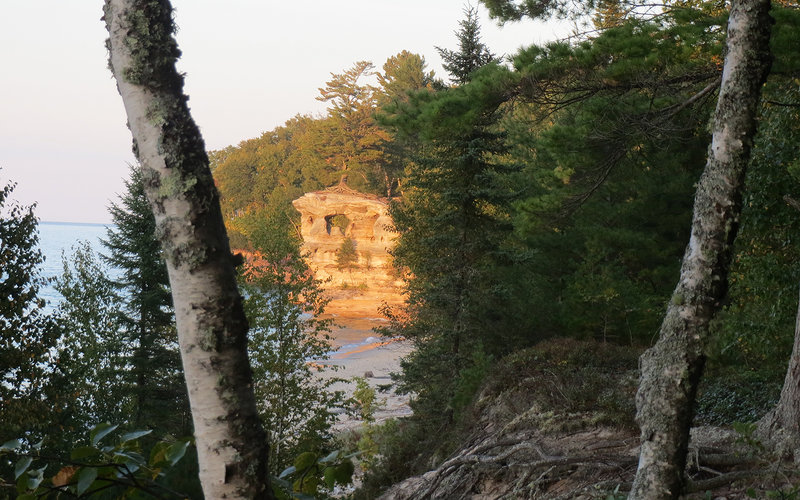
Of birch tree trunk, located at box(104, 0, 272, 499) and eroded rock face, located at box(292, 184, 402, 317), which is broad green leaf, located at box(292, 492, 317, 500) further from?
eroded rock face, located at box(292, 184, 402, 317)

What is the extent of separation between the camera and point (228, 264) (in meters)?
1.86

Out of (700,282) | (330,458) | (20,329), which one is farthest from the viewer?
(20,329)

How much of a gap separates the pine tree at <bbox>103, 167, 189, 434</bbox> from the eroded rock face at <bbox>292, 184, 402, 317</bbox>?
100 feet

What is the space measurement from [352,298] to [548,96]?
139ft

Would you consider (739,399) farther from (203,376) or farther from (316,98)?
(316,98)

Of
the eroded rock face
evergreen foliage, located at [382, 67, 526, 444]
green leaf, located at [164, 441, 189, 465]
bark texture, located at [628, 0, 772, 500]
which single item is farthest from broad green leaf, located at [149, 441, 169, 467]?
the eroded rock face

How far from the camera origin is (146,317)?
17.9m

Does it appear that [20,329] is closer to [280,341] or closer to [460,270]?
[280,341]

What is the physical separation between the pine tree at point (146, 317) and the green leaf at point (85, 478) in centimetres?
1666

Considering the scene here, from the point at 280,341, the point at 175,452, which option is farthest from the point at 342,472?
the point at 280,341

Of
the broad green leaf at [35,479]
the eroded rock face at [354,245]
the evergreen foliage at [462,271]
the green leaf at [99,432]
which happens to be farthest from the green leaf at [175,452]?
the eroded rock face at [354,245]

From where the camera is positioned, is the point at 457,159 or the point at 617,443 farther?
the point at 457,159

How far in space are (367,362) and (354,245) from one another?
15.5 metres

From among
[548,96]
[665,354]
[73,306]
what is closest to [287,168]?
[73,306]
